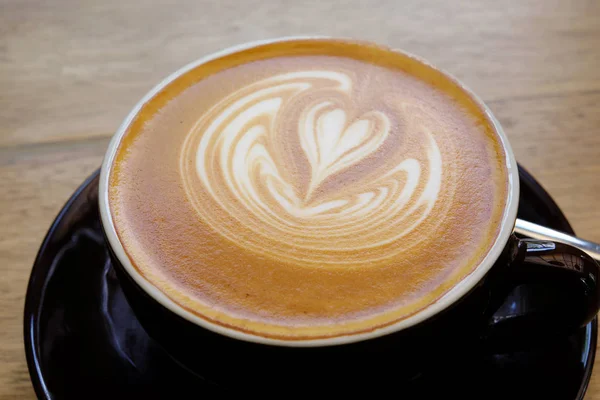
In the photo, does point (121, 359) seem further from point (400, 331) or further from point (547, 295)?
point (547, 295)

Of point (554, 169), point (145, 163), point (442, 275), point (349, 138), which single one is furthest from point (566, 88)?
point (145, 163)

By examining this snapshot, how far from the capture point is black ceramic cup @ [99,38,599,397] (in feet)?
2.18

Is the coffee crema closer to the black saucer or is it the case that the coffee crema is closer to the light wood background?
the black saucer

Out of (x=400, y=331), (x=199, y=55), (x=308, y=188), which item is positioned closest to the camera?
(x=400, y=331)

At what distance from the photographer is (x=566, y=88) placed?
1308mm

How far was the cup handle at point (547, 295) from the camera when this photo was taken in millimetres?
739

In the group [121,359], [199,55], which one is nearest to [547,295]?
[121,359]

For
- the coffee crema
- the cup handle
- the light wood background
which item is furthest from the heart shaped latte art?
the light wood background

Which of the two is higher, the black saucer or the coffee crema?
the coffee crema

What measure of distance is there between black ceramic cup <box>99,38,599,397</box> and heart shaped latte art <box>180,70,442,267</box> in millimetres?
91

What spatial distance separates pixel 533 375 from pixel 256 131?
48cm

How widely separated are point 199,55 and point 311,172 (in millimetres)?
683

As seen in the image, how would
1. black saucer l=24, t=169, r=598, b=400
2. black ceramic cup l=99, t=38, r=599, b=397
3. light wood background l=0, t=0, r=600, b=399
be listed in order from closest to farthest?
black ceramic cup l=99, t=38, r=599, b=397
black saucer l=24, t=169, r=598, b=400
light wood background l=0, t=0, r=600, b=399

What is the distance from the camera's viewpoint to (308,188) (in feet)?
2.68
